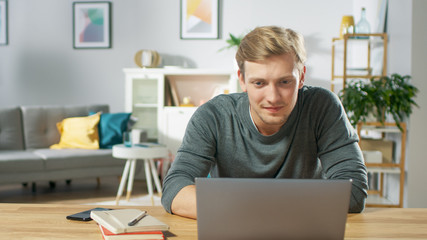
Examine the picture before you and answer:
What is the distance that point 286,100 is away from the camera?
4.31 feet

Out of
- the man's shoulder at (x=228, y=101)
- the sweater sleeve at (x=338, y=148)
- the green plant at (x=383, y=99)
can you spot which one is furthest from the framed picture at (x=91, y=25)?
the sweater sleeve at (x=338, y=148)

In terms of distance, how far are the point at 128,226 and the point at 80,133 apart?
3.63 m

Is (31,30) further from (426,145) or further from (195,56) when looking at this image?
(426,145)

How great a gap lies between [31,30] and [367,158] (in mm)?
4049

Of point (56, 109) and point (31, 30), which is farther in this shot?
point (31, 30)

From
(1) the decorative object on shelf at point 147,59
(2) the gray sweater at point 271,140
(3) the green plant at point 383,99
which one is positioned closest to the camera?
(2) the gray sweater at point 271,140

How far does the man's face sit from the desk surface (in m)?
0.36

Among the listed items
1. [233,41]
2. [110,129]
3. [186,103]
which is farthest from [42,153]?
[233,41]

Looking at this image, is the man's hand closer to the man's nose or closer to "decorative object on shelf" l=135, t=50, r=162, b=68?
the man's nose

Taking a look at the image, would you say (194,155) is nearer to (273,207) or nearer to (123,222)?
(123,222)

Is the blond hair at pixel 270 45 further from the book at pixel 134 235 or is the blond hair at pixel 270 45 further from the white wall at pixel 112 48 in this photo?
the white wall at pixel 112 48

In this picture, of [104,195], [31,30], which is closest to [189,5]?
[31,30]

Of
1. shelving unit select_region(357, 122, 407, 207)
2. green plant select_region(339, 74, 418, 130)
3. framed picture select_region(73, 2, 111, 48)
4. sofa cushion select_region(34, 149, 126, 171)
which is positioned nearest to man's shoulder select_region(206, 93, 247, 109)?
green plant select_region(339, 74, 418, 130)

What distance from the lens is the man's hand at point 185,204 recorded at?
46.2 inches
